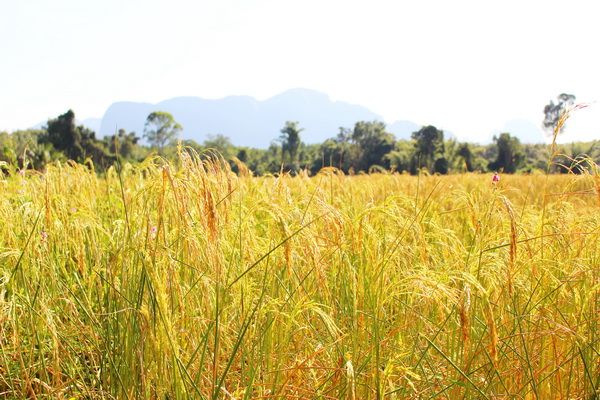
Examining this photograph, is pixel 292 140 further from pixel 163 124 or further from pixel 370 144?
pixel 163 124

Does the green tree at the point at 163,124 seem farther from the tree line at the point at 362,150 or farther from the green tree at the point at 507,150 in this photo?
the green tree at the point at 507,150

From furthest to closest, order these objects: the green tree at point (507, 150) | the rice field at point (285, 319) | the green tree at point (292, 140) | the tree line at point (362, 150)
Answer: the green tree at point (292, 140) < the green tree at point (507, 150) < the tree line at point (362, 150) < the rice field at point (285, 319)

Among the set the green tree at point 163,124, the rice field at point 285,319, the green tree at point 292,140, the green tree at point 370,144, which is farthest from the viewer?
the green tree at point 163,124

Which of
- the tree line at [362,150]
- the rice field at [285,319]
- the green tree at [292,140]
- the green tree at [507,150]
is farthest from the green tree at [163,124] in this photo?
the rice field at [285,319]

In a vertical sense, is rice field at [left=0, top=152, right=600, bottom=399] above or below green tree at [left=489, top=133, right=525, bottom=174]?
below

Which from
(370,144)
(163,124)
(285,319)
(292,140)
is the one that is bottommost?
(285,319)

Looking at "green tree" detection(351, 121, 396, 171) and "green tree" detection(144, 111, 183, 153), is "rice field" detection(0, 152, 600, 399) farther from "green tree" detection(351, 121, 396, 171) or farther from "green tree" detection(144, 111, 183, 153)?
"green tree" detection(144, 111, 183, 153)

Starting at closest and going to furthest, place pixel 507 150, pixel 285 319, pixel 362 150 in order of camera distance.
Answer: pixel 285 319 < pixel 507 150 < pixel 362 150

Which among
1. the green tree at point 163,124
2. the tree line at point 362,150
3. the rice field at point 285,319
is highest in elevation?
the green tree at point 163,124

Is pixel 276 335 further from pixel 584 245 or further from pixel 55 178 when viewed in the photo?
pixel 55 178

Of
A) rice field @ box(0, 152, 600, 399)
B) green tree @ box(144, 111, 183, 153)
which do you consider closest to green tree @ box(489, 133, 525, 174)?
rice field @ box(0, 152, 600, 399)

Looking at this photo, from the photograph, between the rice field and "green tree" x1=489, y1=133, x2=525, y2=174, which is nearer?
the rice field

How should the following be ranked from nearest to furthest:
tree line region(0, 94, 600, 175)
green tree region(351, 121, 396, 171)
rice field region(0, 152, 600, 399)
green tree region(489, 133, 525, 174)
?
1. rice field region(0, 152, 600, 399)
2. tree line region(0, 94, 600, 175)
3. green tree region(489, 133, 525, 174)
4. green tree region(351, 121, 396, 171)

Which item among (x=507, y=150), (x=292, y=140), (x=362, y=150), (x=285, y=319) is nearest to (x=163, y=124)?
(x=292, y=140)
